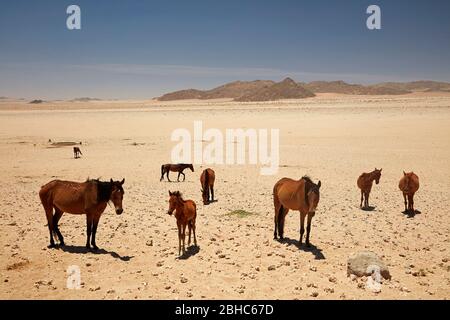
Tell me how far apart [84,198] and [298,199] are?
6013 millimetres

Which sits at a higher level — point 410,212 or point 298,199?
point 298,199

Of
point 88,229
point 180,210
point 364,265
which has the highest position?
point 180,210

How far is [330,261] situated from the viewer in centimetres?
961

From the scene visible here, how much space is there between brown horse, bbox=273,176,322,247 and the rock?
180cm

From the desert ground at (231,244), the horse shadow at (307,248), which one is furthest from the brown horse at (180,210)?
the horse shadow at (307,248)

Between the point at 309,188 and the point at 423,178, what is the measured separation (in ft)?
47.4

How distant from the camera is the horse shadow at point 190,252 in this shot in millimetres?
9936

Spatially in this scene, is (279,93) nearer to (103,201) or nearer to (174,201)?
(103,201)

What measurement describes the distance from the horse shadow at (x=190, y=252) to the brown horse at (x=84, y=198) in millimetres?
2193

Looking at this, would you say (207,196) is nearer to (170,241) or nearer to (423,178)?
(170,241)

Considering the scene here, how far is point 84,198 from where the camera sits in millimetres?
10445

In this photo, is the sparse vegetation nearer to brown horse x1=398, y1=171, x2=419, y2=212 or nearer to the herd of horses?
the herd of horses

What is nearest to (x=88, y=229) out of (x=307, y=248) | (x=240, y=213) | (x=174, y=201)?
(x=174, y=201)
